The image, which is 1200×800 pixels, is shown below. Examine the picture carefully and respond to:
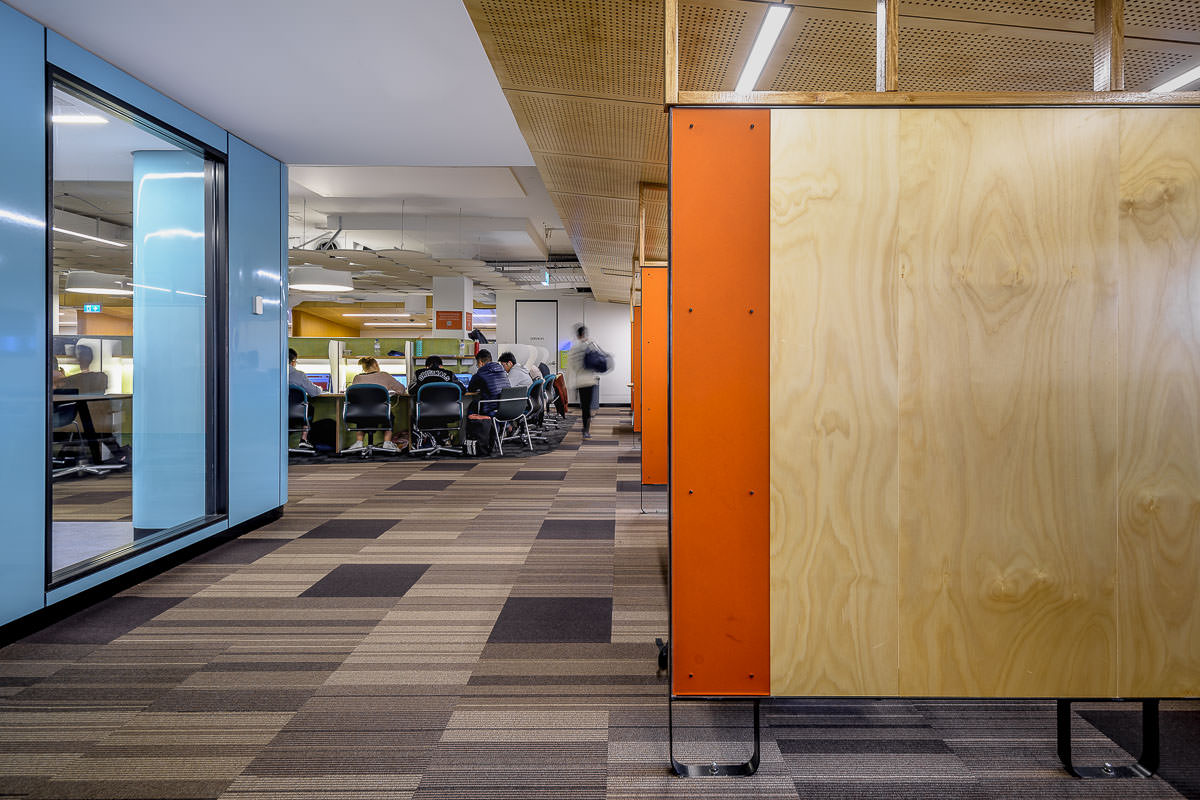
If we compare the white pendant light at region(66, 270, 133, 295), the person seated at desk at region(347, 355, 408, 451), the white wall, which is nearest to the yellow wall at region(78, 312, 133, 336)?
the white pendant light at region(66, 270, 133, 295)

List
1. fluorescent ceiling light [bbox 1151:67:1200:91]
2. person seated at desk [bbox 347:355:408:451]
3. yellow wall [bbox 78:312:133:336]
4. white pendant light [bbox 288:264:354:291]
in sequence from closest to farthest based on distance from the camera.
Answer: fluorescent ceiling light [bbox 1151:67:1200:91] < yellow wall [bbox 78:312:133:336] < person seated at desk [bbox 347:355:408:451] < white pendant light [bbox 288:264:354:291]

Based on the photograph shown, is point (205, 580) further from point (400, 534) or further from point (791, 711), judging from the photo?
point (791, 711)

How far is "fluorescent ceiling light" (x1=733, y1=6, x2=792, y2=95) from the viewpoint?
279cm

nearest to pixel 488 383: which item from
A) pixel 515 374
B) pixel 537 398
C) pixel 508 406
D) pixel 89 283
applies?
pixel 508 406

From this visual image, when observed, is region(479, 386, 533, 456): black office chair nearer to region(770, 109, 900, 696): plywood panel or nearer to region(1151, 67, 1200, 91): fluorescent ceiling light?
region(1151, 67, 1200, 91): fluorescent ceiling light

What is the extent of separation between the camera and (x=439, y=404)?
7.88m

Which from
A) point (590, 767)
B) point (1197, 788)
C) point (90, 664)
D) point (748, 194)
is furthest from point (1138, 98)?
point (90, 664)

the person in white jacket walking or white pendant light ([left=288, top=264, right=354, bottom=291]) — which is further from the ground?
white pendant light ([left=288, top=264, right=354, bottom=291])

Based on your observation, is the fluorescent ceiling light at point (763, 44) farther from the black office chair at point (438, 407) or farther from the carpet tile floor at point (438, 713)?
the black office chair at point (438, 407)

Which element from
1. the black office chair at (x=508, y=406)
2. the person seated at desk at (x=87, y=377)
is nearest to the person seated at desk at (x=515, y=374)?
the black office chair at (x=508, y=406)

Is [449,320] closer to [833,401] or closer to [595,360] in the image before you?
[595,360]

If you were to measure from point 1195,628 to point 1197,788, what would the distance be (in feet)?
1.42

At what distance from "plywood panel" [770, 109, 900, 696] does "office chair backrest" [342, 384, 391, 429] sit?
22.3 feet

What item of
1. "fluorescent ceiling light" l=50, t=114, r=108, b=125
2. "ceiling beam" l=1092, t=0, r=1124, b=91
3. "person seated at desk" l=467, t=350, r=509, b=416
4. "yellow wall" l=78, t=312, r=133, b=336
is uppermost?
"fluorescent ceiling light" l=50, t=114, r=108, b=125
